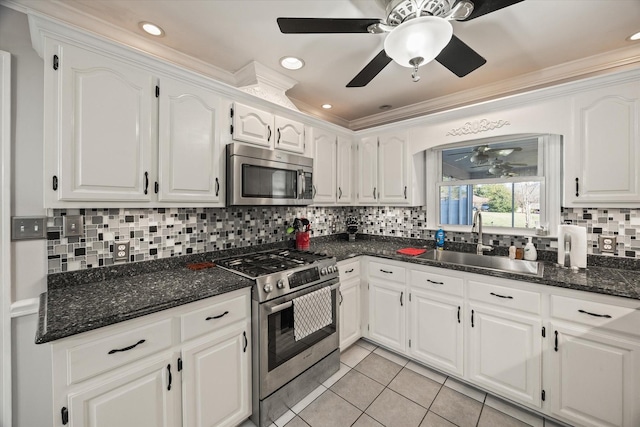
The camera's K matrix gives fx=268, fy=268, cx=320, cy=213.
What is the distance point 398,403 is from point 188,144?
2.28 metres

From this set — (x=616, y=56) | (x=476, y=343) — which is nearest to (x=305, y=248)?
(x=476, y=343)

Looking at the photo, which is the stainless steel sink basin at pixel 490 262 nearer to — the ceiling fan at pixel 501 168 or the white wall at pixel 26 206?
the ceiling fan at pixel 501 168

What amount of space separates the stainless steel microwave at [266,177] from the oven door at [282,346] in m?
0.77

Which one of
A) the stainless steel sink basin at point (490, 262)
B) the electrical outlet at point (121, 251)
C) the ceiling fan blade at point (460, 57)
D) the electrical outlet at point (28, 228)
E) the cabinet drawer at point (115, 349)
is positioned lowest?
the cabinet drawer at point (115, 349)

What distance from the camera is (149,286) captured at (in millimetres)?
1539

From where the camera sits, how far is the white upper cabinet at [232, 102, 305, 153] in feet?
6.60

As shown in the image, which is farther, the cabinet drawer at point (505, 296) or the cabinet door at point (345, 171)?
the cabinet door at point (345, 171)

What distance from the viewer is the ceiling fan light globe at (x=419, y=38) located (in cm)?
117

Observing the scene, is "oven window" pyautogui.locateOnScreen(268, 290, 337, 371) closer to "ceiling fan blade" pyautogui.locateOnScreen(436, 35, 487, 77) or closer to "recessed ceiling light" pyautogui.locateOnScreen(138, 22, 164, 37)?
"ceiling fan blade" pyautogui.locateOnScreen(436, 35, 487, 77)

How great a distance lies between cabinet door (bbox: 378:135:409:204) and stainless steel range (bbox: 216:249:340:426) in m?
1.13

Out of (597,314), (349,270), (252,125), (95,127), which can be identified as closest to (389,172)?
(349,270)

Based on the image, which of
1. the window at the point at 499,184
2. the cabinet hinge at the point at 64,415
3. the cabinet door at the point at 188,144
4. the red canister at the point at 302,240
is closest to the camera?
the cabinet hinge at the point at 64,415

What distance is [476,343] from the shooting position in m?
1.95

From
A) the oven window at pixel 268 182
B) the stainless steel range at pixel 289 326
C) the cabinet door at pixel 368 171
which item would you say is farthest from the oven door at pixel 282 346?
the cabinet door at pixel 368 171
